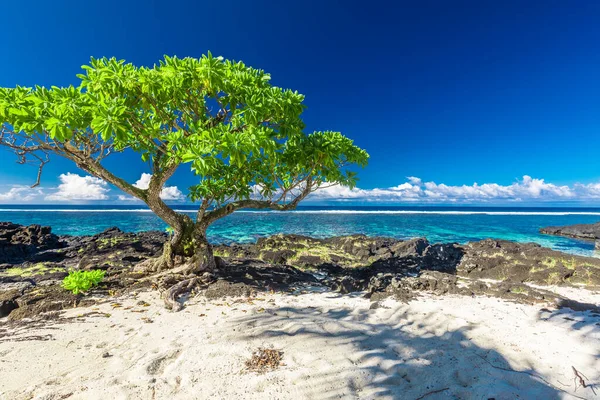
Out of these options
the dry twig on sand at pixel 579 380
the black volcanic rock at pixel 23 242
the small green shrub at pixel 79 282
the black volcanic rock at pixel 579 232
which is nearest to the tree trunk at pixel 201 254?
the small green shrub at pixel 79 282

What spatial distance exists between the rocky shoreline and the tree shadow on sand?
1559mm

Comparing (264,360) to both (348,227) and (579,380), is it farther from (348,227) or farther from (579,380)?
(348,227)

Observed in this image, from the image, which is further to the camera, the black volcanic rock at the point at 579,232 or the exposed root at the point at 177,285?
the black volcanic rock at the point at 579,232

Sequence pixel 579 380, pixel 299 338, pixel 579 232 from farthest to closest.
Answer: pixel 579 232, pixel 299 338, pixel 579 380

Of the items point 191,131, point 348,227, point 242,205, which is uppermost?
point 191,131

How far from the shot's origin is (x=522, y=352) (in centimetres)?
395

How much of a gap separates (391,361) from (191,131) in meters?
5.30

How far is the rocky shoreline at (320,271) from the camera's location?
6.39 m

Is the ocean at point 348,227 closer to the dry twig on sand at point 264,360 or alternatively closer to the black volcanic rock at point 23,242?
the black volcanic rock at point 23,242

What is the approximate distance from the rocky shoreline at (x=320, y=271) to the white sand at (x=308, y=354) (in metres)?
1.06

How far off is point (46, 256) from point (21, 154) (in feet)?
24.8

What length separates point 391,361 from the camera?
140 inches

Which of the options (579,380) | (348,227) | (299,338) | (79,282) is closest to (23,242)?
(79,282)

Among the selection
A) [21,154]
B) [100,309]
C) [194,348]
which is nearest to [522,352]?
[194,348]
